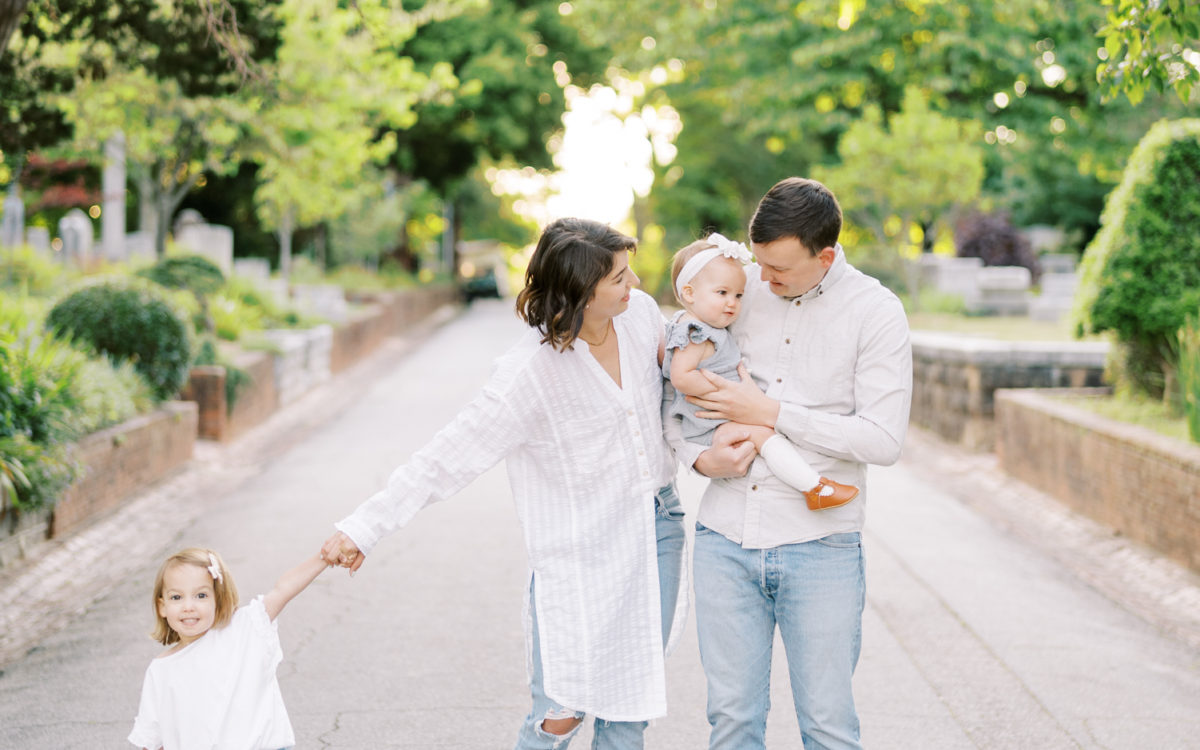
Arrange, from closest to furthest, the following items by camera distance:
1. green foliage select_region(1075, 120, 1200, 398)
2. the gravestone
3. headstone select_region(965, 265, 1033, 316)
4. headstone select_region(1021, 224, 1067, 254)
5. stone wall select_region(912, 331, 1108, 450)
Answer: green foliage select_region(1075, 120, 1200, 398), stone wall select_region(912, 331, 1108, 450), the gravestone, headstone select_region(965, 265, 1033, 316), headstone select_region(1021, 224, 1067, 254)

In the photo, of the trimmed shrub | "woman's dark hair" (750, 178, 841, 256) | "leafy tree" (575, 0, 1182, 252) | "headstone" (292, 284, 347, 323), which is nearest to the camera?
"woman's dark hair" (750, 178, 841, 256)

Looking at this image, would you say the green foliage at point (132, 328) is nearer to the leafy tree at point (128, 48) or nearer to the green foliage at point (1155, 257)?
the leafy tree at point (128, 48)

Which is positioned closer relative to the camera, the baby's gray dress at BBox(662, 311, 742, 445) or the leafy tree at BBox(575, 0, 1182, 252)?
the baby's gray dress at BBox(662, 311, 742, 445)

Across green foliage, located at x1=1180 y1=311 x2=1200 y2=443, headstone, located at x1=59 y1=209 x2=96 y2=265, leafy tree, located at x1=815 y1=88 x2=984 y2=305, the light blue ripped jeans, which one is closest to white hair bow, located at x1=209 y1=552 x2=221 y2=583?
the light blue ripped jeans

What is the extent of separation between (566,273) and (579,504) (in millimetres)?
629

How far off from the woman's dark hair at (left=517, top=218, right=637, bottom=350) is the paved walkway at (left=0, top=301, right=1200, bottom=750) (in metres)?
1.97

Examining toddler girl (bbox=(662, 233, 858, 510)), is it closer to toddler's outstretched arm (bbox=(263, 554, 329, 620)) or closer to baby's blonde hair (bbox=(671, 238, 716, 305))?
baby's blonde hair (bbox=(671, 238, 716, 305))

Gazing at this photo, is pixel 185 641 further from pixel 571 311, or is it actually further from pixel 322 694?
pixel 322 694

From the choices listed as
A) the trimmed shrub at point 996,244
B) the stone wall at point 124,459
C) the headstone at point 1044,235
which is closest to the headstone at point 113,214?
the stone wall at point 124,459

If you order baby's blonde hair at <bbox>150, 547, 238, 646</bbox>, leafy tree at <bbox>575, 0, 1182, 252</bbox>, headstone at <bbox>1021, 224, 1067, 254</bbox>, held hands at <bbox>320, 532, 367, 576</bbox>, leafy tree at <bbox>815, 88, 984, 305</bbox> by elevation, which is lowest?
baby's blonde hair at <bbox>150, 547, 238, 646</bbox>

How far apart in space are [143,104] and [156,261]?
84.5 inches

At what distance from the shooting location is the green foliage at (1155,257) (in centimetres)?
888

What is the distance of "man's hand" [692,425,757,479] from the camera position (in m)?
3.05

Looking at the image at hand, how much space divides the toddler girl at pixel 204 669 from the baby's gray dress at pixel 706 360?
3.42ft
